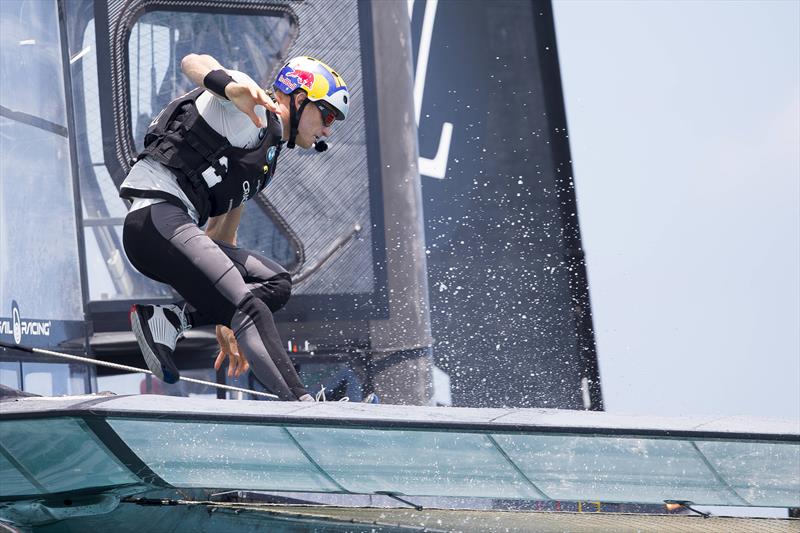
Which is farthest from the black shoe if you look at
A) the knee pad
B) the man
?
the knee pad

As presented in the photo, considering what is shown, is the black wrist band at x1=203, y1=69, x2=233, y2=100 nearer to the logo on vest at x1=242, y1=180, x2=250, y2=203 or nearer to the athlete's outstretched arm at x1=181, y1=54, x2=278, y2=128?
the athlete's outstretched arm at x1=181, y1=54, x2=278, y2=128

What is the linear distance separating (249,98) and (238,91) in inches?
1.8

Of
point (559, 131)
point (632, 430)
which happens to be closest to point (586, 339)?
point (559, 131)

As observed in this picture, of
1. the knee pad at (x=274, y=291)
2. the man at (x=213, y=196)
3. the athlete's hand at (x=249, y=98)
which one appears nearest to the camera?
the athlete's hand at (x=249, y=98)

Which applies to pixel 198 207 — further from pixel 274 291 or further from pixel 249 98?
pixel 249 98

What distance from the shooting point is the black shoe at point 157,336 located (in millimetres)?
4359

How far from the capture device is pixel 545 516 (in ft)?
13.5

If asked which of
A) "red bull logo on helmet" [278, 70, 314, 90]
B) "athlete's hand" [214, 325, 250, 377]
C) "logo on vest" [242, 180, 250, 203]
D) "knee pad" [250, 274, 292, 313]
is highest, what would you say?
"red bull logo on helmet" [278, 70, 314, 90]

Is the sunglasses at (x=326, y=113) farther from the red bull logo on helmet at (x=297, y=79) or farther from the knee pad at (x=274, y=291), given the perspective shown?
the knee pad at (x=274, y=291)

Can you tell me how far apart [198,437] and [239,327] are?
820mm

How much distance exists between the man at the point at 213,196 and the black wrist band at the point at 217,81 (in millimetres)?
23

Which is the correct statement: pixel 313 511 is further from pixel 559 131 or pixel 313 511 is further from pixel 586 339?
pixel 559 131

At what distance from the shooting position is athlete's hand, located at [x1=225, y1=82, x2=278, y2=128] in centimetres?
392

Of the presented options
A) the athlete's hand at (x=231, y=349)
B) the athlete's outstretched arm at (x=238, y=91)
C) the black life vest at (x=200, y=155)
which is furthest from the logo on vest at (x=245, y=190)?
the athlete's hand at (x=231, y=349)
